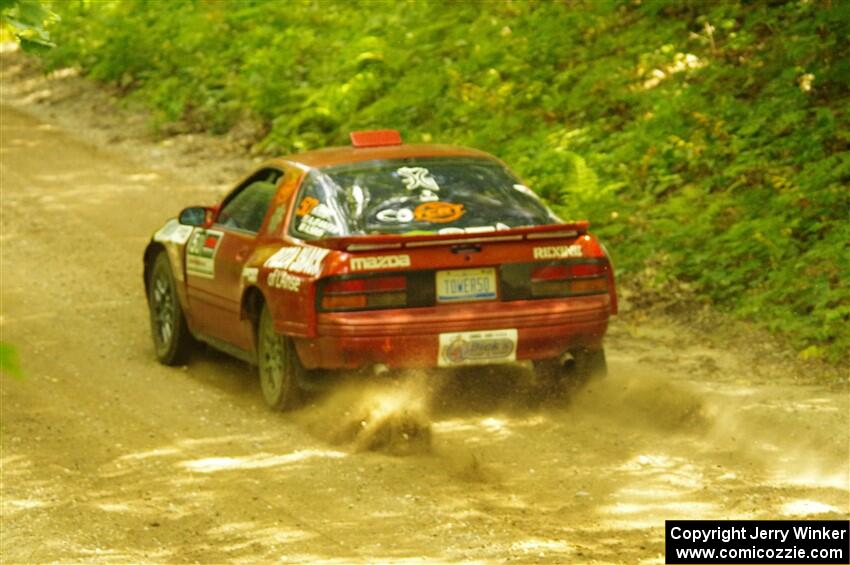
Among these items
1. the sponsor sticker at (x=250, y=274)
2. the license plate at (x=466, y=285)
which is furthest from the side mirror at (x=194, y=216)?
the license plate at (x=466, y=285)

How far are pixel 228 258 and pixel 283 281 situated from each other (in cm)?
109

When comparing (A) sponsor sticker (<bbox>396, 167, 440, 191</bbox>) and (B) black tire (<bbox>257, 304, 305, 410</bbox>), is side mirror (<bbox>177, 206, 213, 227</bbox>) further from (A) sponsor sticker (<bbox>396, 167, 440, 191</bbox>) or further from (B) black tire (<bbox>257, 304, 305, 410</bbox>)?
(A) sponsor sticker (<bbox>396, 167, 440, 191</bbox>)

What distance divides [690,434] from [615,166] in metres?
6.29

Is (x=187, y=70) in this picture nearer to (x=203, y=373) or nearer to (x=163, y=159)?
(x=163, y=159)

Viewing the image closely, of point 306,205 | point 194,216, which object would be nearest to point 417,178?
point 306,205

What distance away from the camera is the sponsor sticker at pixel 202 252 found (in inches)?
405

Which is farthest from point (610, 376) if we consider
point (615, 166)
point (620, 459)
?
point (615, 166)

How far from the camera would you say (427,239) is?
28.6 feet

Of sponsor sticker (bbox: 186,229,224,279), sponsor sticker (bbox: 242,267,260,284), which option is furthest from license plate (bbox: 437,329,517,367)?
sponsor sticker (bbox: 186,229,224,279)

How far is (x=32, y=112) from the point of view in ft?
76.0

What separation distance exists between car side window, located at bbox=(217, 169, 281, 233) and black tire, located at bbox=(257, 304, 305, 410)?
759 mm

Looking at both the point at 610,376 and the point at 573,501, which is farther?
the point at 610,376

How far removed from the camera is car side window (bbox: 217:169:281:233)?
9992 mm

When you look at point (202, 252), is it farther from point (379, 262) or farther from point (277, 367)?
point (379, 262)
